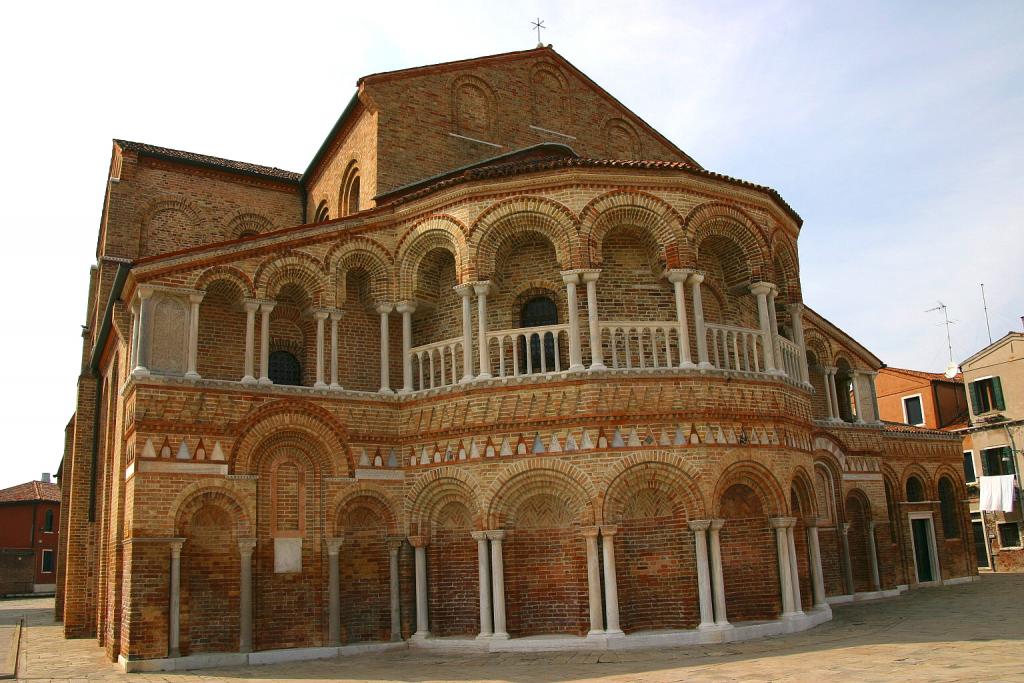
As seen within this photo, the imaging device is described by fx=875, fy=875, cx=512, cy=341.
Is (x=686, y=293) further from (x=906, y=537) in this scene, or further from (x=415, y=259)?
(x=906, y=537)

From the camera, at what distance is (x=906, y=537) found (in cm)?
2266

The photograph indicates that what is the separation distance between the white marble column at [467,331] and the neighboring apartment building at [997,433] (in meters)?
24.2

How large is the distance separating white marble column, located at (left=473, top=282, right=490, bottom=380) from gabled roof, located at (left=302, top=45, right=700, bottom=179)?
6.29 metres

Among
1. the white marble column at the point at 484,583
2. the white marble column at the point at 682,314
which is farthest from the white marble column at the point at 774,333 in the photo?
the white marble column at the point at 484,583

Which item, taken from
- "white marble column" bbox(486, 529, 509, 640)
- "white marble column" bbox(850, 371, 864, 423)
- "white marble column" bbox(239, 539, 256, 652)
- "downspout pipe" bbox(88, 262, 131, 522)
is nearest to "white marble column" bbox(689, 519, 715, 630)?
"white marble column" bbox(486, 529, 509, 640)

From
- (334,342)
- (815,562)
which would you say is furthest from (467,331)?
(815,562)

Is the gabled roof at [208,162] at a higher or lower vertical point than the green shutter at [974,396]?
higher

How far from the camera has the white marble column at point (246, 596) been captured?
507 inches

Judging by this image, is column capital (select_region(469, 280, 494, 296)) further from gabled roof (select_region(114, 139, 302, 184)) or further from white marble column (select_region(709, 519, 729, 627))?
gabled roof (select_region(114, 139, 302, 184))

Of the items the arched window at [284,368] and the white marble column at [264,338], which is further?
the arched window at [284,368]

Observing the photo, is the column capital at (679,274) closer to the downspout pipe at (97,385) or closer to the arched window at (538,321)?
the arched window at (538,321)

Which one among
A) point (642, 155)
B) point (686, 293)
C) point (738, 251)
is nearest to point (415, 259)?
point (686, 293)

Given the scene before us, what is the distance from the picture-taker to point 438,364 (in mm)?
15312

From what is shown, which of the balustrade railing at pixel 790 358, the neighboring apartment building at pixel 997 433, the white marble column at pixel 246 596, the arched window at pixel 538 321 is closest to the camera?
the white marble column at pixel 246 596
